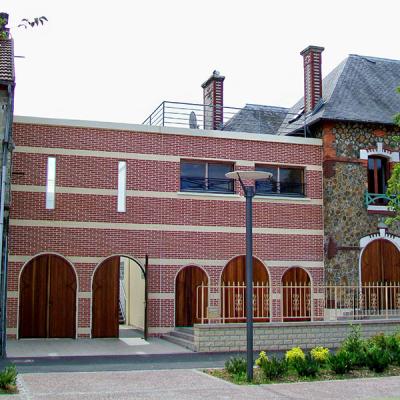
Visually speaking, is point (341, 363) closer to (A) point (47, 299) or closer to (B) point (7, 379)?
(B) point (7, 379)

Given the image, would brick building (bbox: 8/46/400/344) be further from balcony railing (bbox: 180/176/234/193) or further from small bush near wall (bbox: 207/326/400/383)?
small bush near wall (bbox: 207/326/400/383)

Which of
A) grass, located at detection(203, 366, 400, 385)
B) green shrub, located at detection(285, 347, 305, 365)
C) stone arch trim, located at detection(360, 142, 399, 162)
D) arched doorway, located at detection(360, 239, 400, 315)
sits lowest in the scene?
grass, located at detection(203, 366, 400, 385)

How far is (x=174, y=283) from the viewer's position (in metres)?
20.4

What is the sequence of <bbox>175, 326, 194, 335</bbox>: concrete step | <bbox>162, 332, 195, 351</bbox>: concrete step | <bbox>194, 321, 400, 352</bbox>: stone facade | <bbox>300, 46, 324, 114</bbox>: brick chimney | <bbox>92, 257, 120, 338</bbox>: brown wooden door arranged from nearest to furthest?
<bbox>194, 321, 400, 352</bbox>: stone facade, <bbox>162, 332, 195, 351</bbox>: concrete step, <bbox>175, 326, 194, 335</bbox>: concrete step, <bbox>92, 257, 120, 338</bbox>: brown wooden door, <bbox>300, 46, 324, 114</bbox>: brick chimney

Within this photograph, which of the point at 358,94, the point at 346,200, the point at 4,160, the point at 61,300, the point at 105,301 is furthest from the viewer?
the point at 358,94

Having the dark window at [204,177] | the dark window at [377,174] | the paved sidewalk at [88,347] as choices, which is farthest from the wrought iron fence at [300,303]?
the dark window at [377,174]

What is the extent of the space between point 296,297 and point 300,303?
0.30 m

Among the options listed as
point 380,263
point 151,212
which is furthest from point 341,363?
point 380,263

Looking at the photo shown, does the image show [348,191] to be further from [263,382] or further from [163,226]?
[263,382]

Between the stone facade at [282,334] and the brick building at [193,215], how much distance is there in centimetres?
104

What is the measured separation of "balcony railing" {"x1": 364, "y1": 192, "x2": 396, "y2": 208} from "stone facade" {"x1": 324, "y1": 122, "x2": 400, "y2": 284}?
0.52ft

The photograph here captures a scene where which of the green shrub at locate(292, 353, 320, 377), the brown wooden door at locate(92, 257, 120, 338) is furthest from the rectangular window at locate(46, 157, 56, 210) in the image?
the green shrub at locate(292, 353, 320, 377)

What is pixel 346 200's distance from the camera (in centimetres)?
2209

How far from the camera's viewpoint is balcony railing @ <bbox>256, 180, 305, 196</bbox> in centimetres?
2195
